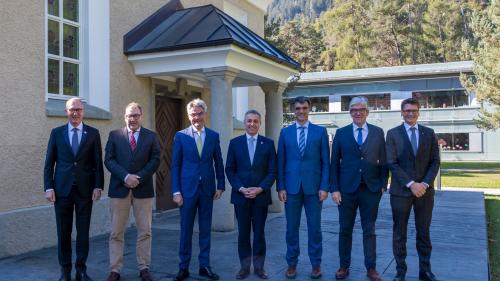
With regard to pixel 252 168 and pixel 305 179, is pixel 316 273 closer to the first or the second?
pixel 305 179

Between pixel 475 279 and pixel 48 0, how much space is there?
278 inches

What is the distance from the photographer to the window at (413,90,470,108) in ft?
118

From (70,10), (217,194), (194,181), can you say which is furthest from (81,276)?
(70,10)

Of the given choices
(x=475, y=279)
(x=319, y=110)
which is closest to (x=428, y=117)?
(x=319, y=110)

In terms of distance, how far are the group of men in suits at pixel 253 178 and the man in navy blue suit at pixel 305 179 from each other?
0.01 m

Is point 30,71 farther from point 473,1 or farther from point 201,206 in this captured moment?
point 473,1

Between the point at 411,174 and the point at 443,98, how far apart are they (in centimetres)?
3380

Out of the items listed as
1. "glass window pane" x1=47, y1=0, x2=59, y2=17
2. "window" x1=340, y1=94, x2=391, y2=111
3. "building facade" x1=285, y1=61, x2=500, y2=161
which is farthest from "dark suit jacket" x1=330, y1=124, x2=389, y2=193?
"window" x1=340, y1=94, x2=391, y2=111

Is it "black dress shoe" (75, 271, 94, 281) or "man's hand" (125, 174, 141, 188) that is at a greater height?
"man's hand" (125, 174, 141, 188)

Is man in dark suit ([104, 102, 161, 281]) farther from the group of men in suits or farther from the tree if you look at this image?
the tree

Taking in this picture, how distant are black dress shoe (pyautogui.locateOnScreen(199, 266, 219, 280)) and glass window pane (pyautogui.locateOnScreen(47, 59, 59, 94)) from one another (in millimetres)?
3962

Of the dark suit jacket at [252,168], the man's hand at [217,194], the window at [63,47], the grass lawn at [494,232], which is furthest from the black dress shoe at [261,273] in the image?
the window at [63,47]

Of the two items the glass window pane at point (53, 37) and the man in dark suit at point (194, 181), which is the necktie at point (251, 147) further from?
the glass window pane at point (53, 37)

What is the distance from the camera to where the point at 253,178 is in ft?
17.5
